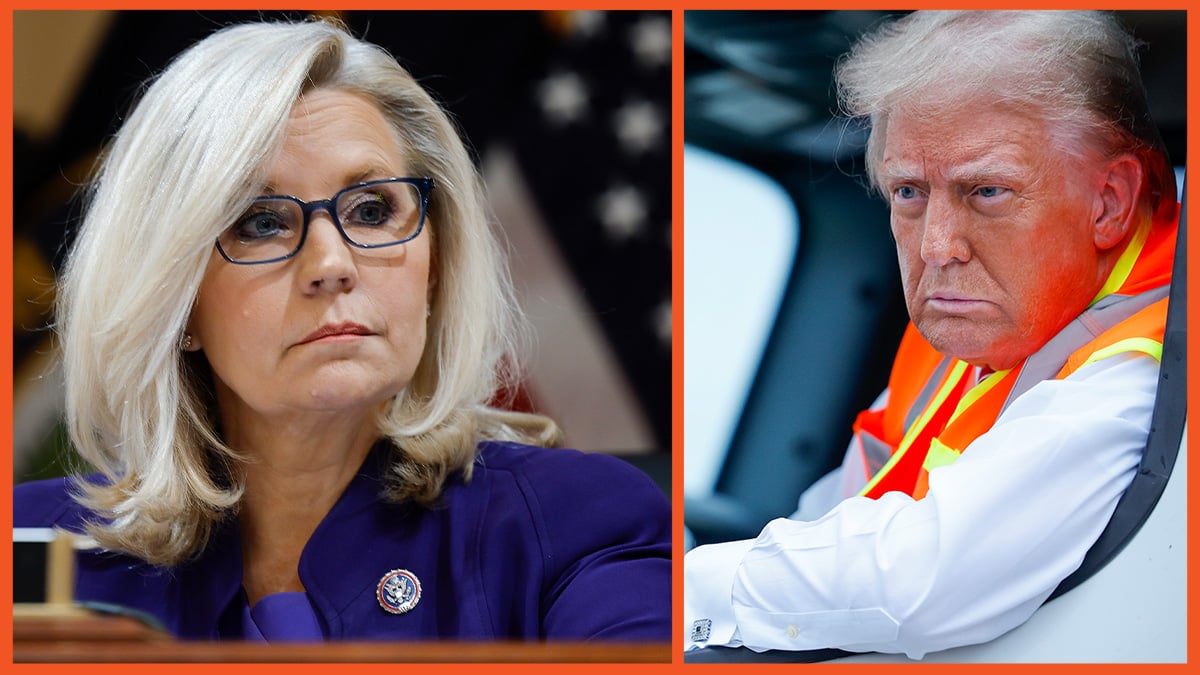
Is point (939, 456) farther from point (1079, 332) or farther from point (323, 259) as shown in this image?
point (323, 259)

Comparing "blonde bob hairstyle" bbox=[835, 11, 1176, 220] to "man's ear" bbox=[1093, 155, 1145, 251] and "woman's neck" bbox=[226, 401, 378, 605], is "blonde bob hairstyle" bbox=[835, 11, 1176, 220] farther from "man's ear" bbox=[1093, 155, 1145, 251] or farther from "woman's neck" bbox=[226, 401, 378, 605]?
"woman's neck" bbox=[226, 401, 378, 605]

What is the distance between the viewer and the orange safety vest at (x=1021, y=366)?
7.55 ft

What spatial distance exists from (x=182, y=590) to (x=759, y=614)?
3.52ft

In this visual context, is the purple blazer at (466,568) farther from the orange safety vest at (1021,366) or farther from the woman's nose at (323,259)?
the orange safety vest at (1021,366)

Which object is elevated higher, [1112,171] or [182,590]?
[1112,171]

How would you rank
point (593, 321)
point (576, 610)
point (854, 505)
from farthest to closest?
1. point (593, 321)
2. point (854, 505)
3. point (576, 610)

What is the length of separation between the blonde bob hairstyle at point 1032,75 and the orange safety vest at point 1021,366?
127 mm

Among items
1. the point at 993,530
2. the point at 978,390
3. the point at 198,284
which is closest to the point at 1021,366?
the point at 978,390

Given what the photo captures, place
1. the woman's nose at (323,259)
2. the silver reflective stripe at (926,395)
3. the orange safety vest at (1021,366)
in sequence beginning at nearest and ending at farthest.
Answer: the woman's nose at (323,259), the orange safety vest at (1021,366), the silver reflective stripe at (926,395)

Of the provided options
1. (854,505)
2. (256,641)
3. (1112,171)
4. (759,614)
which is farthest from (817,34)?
(256,641)

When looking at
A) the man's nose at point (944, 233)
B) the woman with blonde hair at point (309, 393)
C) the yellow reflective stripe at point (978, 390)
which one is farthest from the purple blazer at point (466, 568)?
Result: the man's nose at point (944, 233)

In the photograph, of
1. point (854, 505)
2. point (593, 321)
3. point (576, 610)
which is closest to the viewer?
point (576, 610)

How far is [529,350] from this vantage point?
261 cm

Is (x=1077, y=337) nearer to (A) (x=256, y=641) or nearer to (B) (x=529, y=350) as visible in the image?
(B) (x=529, y=350)
